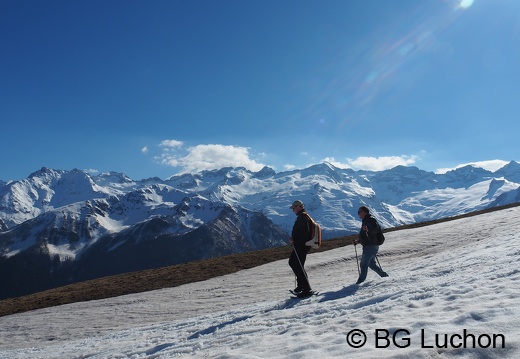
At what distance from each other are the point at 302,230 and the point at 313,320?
4623 mm

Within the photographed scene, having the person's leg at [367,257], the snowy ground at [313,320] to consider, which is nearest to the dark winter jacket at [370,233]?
the person's leg at [367,257]

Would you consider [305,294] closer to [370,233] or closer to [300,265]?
[300,265]

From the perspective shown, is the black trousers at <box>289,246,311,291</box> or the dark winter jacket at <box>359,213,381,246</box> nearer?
the black trousers at <box>289,246,311,291</box>

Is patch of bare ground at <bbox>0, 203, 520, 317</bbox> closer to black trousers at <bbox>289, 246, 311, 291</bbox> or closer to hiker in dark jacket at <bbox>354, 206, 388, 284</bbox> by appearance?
black trousers at <bbox>289, 246, 311, 291</bbox>

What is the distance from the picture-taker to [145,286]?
92.6 feet

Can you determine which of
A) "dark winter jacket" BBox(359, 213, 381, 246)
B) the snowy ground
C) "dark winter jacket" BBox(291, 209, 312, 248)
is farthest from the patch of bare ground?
"dark winter jacket" BBox(359, 213, 381, 246)

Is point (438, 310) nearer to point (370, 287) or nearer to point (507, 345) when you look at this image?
point (507, 345)

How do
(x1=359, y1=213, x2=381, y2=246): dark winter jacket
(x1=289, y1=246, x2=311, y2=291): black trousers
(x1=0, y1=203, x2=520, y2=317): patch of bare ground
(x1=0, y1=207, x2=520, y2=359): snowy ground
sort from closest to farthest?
(x1=0, y1=207, x2=520, y2=359): snowy ground < (x1=289, y1=246, x2=311, y2=291): black trousers < (x1=359, y1=213, x2=381, y2=246): dark winter jacket < (x1=0, y1=203, x2=520, y2=317): patch of bare ground

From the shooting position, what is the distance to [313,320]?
10.5 meters

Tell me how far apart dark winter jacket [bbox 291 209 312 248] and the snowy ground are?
6.58 feet

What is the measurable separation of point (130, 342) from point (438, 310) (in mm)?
9397

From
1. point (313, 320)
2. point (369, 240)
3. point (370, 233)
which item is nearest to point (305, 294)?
point (369, 240)

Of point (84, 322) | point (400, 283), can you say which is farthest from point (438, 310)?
point (84, 322)

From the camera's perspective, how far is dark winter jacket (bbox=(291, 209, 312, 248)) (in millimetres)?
14750
